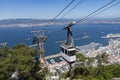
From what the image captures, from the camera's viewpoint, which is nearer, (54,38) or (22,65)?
(22,65)

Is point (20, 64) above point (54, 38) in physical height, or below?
above

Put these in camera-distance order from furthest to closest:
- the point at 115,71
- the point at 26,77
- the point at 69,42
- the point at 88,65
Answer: the point at 88,65, the point at 115,71, the point at 26,77, the point at 69,42

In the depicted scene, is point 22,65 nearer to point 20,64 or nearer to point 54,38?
point 20,64

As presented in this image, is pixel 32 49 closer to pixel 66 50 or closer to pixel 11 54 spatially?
pixel 11 54

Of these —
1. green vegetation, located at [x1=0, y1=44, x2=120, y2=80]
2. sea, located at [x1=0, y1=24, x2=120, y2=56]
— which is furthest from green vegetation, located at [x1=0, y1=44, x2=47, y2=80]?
sea, located at [x1=0, y1=24, x2=120, y2=56]

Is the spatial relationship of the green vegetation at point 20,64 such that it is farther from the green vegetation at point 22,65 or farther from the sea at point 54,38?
the sea at point 54,38

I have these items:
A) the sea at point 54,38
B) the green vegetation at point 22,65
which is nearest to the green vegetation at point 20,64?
the green vegetation at point 22,65

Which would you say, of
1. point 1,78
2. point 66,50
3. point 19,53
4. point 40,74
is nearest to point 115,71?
point 40,74

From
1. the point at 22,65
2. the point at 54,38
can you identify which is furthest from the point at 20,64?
the point at 54,38

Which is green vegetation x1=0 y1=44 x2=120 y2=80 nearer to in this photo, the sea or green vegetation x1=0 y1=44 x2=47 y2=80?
green vegetation x1=0 y1=44 x2=47 y2=80
